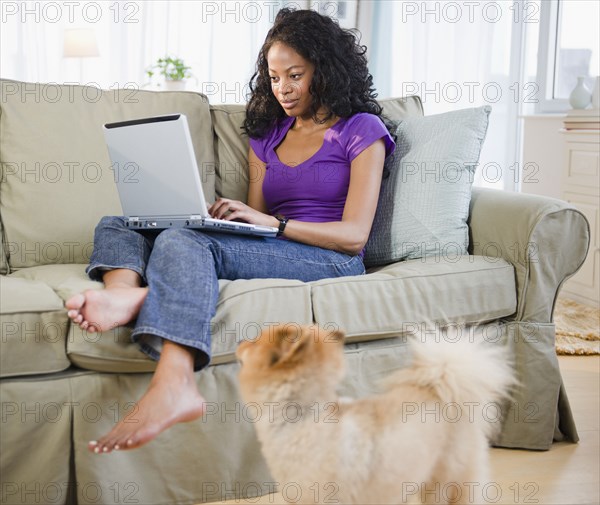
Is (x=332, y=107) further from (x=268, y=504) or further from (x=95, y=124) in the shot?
(x=268, y=504)

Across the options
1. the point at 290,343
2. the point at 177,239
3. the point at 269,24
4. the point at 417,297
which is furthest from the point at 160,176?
the point at 269,24

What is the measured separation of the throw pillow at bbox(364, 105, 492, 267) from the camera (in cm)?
202

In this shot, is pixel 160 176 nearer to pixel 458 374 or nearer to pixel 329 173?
pixel 329 173

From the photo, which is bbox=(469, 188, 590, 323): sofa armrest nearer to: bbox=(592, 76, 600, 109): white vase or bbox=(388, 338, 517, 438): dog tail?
bbox=(388, 338, 517, 438): dog tail

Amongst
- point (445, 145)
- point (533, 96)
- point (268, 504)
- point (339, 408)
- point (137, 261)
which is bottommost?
point (268, 504)

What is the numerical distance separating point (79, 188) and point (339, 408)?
123cm

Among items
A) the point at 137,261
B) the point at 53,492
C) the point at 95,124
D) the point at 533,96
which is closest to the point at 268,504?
the point at 53,492

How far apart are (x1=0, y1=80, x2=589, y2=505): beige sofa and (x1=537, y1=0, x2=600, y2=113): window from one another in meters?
1.81

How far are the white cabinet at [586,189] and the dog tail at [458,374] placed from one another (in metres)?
2.37

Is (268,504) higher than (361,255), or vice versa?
(361,255)

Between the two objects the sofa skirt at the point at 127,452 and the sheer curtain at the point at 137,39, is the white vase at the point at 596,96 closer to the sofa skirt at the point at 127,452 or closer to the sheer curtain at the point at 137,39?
the sheer curtain at the point at 137,39

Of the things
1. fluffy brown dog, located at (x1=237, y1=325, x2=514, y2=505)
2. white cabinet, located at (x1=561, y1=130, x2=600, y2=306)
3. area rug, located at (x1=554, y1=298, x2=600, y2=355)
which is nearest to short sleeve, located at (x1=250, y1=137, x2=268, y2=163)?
fluffy brown dog, located at (x1=237, y1=325, x2=514, y2=505)

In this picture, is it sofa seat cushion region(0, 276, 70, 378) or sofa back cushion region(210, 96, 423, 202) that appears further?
sofa back cushion region(210, 96, 423, 202)

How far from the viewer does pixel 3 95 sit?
203 cm
